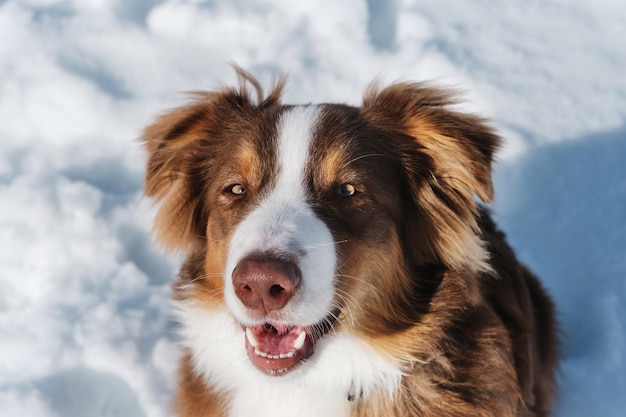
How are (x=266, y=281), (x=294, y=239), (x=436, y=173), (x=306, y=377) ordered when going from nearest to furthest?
(x=266, y=281)
(x=294, y=239)
(x=306, y=377)
(x=436, y=173)

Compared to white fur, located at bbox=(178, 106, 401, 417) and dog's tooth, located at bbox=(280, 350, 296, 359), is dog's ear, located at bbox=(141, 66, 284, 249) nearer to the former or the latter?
white fur, located at bbox=(178, 106, 401, 417)

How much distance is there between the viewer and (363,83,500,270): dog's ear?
3230 mm

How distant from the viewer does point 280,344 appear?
3.03 m

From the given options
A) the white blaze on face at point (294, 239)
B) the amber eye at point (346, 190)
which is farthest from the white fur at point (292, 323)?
the amber eye at point (346, 190)

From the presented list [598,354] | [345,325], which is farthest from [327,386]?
[598,354]

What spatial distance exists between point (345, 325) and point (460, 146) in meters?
0.95

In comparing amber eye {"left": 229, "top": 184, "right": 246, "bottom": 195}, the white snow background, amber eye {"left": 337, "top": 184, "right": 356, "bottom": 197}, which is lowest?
the white snow background

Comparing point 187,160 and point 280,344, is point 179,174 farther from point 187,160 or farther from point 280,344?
point 280,344

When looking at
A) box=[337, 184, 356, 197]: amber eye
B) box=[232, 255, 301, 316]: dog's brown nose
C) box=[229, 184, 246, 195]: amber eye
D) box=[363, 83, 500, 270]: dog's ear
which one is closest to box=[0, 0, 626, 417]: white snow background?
box=[363, 83, 500, 270]: dog's ear

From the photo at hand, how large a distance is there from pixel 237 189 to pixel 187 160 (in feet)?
1.50

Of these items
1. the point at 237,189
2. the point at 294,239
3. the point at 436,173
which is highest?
the point at 436,173

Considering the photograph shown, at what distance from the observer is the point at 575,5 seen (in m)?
7.42

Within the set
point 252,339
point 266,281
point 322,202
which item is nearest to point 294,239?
point 266,281

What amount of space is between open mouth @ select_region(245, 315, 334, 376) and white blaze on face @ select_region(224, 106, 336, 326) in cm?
18
